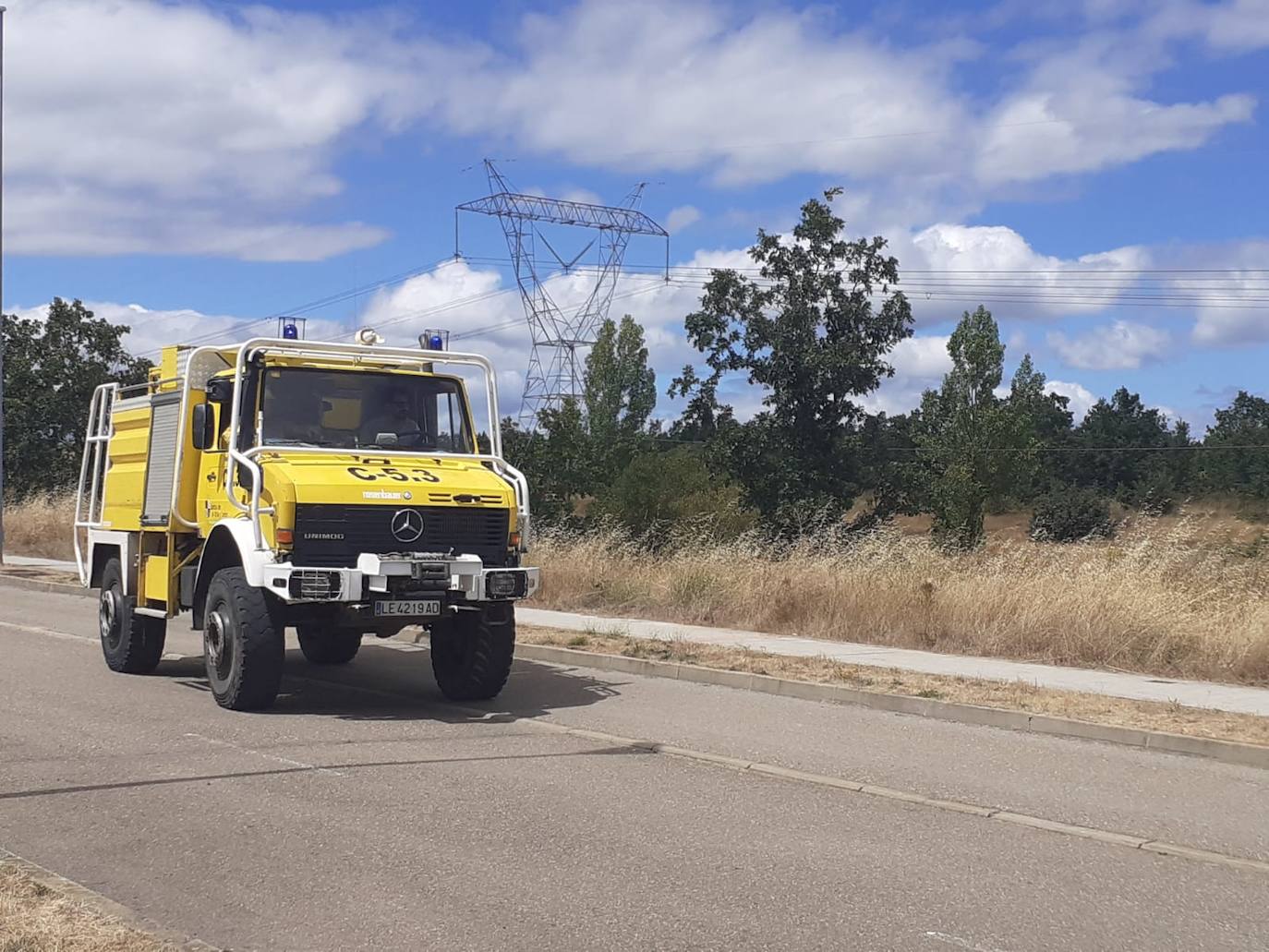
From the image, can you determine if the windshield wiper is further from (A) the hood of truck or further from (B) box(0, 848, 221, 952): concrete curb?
(B) box(0, 848, 221, 952): concrete curb

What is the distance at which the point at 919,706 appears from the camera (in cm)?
1209

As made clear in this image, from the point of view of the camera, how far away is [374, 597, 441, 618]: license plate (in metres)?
10.7

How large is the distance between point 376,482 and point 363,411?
4.24 ft

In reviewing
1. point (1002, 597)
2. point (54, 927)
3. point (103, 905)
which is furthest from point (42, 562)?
point (54, 927)

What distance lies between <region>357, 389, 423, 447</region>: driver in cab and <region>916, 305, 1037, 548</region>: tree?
24.6 meters

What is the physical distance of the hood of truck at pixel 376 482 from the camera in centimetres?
1063

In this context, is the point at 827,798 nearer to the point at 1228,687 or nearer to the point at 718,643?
the point at 1228,687

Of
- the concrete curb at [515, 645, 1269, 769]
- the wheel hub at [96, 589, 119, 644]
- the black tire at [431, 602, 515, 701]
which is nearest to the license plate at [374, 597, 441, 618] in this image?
the black tire at [431, 602, 515, 701]

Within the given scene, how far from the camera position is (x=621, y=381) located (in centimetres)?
8131

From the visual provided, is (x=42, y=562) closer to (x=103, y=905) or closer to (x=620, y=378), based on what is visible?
(x=103, y=905)

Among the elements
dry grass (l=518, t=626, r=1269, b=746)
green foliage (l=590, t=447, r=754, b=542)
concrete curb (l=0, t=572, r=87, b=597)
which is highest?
green foliage (l=590, t=447, r=754, b=542)

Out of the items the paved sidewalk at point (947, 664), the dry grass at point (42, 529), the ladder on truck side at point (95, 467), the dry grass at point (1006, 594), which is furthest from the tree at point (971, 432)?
the ladder on truck side at point (95, 467)

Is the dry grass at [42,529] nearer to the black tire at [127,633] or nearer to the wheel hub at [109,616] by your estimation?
the wheel hub at [109,616]

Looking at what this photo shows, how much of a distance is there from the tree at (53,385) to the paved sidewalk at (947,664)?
27085 millimetres
